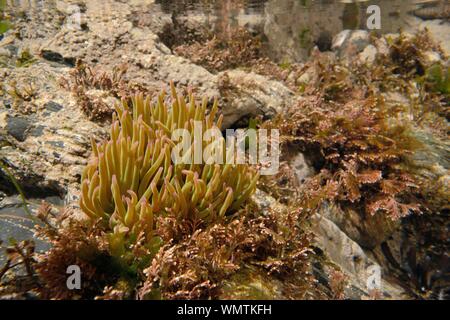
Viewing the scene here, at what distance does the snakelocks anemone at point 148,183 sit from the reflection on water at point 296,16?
4.98m

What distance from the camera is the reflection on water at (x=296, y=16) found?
24.4 ft

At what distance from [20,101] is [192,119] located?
2399 mm

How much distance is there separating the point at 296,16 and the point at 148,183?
7.65m

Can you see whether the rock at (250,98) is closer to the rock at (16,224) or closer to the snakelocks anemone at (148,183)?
the snakelocks anemone at (148,183)

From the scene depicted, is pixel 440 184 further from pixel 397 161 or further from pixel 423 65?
pixel 423 65

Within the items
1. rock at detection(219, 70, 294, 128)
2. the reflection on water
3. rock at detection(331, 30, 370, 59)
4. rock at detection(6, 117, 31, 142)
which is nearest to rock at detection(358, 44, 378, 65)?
rock at detection(331, 30, 370, 59)

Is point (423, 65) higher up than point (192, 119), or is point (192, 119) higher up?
point (423, 65)

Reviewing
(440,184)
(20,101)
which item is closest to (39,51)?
(20,101)

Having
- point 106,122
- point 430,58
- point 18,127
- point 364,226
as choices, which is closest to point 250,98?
point 106,122

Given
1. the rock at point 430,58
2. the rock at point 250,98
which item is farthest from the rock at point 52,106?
the rock at point 430,58

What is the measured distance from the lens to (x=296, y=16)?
8750 millimetres

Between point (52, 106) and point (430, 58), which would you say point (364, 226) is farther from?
point (430, 58)

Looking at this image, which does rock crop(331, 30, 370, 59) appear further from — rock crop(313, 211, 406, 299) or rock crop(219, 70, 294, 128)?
rock crop(313, 211, 406, 299)
